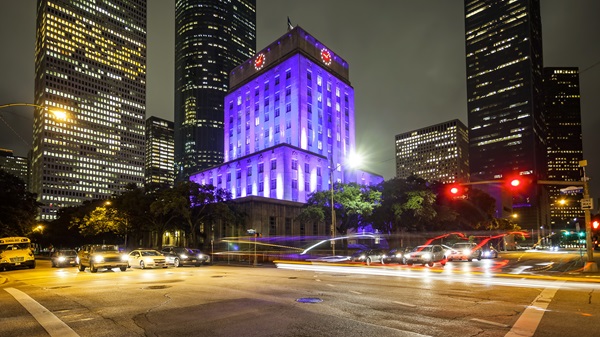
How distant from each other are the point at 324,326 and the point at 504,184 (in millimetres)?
16304

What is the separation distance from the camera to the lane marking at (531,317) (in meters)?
8.54

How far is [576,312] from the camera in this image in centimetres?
1067

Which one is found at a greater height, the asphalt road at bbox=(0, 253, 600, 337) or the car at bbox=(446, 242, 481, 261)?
the asphalt road at bbox=(0, 253, 600, 337)

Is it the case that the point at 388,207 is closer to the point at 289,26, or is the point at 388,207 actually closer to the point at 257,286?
the point at 257,286

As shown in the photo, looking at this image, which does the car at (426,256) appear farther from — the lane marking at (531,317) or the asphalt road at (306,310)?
the lane marking at (531,317)

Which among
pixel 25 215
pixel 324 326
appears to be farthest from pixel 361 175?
pixel 324 326

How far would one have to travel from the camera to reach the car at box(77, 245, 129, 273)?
27219mm

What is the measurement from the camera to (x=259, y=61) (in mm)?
105125

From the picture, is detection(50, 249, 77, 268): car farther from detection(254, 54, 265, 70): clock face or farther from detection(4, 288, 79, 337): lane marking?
detection(254, 54, 265, 70): clock face

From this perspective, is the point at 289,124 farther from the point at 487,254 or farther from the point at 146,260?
the point at 146,260

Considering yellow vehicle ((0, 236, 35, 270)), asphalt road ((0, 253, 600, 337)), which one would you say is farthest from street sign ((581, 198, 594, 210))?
yellow vehicle ((0, 236, 35, 270))

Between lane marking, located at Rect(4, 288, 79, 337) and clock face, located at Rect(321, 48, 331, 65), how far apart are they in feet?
309

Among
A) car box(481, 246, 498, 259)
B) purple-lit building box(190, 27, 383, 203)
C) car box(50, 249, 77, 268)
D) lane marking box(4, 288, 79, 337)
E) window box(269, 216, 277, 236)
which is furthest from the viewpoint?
purple-lit building box(190, 27, 383, 203)

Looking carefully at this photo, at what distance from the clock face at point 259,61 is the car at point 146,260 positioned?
79167 millimetres
